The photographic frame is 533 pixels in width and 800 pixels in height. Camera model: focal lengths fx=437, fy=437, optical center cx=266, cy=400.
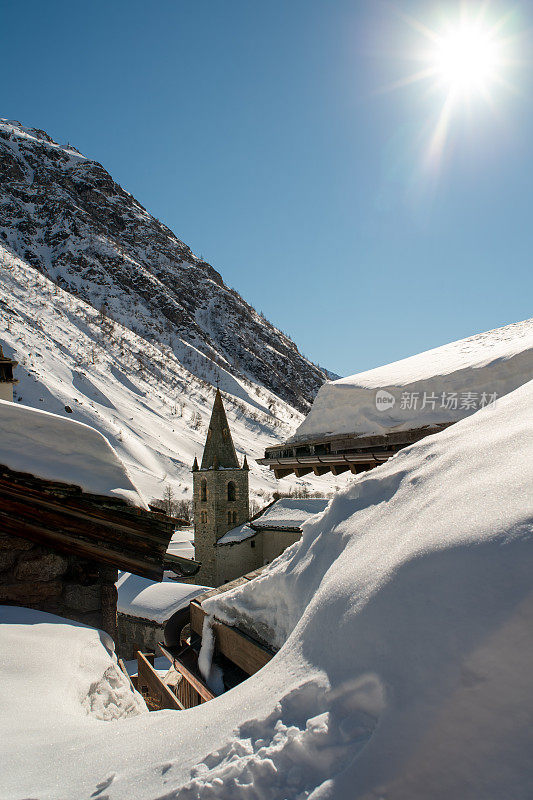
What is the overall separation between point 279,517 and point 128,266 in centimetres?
7051

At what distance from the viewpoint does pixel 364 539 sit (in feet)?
5.15

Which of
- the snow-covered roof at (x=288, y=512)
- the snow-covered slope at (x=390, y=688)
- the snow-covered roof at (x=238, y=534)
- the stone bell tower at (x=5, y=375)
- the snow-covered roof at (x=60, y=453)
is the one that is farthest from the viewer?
the snow-covered roof at (x=238, y=534)

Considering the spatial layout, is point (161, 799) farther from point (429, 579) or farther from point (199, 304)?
point (199, 304)

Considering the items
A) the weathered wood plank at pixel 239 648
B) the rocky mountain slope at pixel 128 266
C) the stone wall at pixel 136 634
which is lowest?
the stone wall at pixel 136 634

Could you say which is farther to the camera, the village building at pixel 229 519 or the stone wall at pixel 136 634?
the village building at pixel 229 519

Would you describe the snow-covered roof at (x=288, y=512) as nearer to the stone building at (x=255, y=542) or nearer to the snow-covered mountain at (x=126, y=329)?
the stone building at (x=255, y=542)

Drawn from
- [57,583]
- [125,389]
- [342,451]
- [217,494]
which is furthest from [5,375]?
[125,389]

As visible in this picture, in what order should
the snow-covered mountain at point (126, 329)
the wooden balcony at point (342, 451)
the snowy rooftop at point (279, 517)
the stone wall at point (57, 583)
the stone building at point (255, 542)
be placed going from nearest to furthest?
the stone wall at point (57, 583) < the wooden balcony at point (342, 451) < the snowy rooftop at point (279, 517) < the stone building at point (255, 542) < the snow-covered mountain at point (126, 329)

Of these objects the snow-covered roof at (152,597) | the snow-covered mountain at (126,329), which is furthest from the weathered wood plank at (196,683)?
the snow-covered mountain at (126,329)

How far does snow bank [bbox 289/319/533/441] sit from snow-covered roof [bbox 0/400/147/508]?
8.21 feet

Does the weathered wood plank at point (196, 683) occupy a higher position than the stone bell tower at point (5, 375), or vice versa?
the stone bell tower at point (5, 375)

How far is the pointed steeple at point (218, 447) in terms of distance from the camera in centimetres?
2353

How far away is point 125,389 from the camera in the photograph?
45.2m

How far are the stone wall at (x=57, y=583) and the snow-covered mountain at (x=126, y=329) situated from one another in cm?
2836
